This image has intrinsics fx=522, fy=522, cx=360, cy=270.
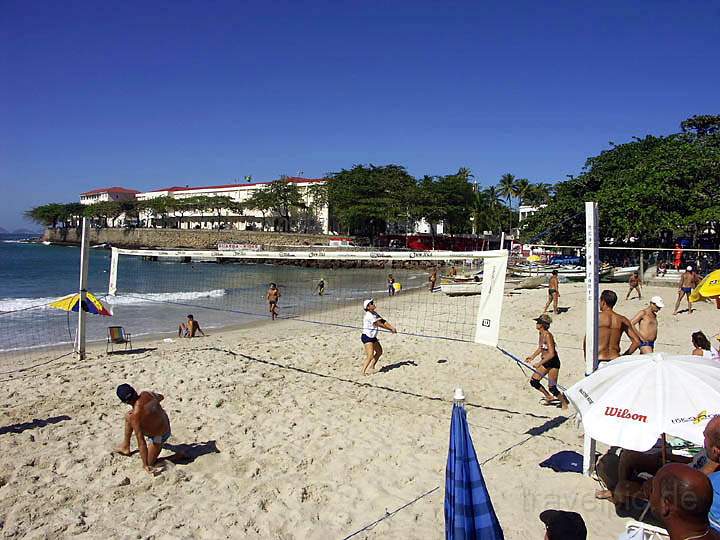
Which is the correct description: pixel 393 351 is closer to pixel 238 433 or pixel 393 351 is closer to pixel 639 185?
pixel 238 433

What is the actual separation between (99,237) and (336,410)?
95.3 meters

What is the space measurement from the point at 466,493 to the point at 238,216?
88864 millimetres

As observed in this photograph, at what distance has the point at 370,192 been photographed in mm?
61969

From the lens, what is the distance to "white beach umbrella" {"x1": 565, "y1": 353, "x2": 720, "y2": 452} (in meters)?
3.43

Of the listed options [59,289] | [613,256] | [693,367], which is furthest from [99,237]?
[693,367]

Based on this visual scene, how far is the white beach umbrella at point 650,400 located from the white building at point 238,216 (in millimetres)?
71791

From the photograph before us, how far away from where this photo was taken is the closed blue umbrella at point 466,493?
9.93ft

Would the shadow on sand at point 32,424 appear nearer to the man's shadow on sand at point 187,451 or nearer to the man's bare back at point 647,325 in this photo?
the man's shadow on sand at point 187,451

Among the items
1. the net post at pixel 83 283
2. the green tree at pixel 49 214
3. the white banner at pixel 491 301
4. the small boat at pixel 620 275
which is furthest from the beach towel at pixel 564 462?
the green tree at pixel 49 214

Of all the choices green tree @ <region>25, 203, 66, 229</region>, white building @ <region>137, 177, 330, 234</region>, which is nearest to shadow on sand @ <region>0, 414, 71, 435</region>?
white building @ <region>137, 177, 330, 234</region>

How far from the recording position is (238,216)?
88.7 m

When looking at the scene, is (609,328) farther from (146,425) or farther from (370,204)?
(370,204)

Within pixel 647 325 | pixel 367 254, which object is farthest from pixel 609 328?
pixel 367 254

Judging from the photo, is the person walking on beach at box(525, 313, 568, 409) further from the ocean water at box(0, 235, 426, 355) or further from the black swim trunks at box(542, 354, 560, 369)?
the ocean water at box(0, 235, 426, 355)
